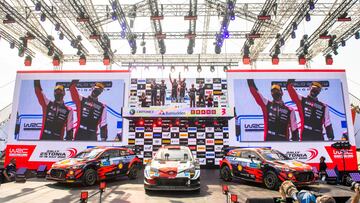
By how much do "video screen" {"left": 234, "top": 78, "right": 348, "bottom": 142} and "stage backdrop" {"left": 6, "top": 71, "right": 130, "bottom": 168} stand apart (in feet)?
21.2

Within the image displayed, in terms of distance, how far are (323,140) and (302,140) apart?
3.45 feet

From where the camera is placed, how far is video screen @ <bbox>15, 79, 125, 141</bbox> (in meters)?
13.7

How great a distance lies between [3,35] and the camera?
15.8 m

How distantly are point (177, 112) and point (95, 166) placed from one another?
202 inches

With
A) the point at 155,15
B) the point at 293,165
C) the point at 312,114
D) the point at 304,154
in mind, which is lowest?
the point at 293,165

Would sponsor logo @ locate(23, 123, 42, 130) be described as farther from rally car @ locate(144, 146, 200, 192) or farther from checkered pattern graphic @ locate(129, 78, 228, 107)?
rally car @ locate(144, 146, 200, 192)

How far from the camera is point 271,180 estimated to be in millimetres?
8000

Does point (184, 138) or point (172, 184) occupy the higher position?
point (184, 138)

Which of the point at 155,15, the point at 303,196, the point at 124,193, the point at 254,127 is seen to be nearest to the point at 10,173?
the point at 124,193

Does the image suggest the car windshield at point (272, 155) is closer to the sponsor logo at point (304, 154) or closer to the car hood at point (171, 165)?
the car hood at point (171, 165)

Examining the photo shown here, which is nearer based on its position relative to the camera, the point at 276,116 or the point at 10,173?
the point at 10,173

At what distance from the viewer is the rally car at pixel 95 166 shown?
26.8 feet

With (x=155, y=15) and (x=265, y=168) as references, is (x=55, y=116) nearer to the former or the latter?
(x=155, y=15)

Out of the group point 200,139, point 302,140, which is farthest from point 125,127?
point 302,140
